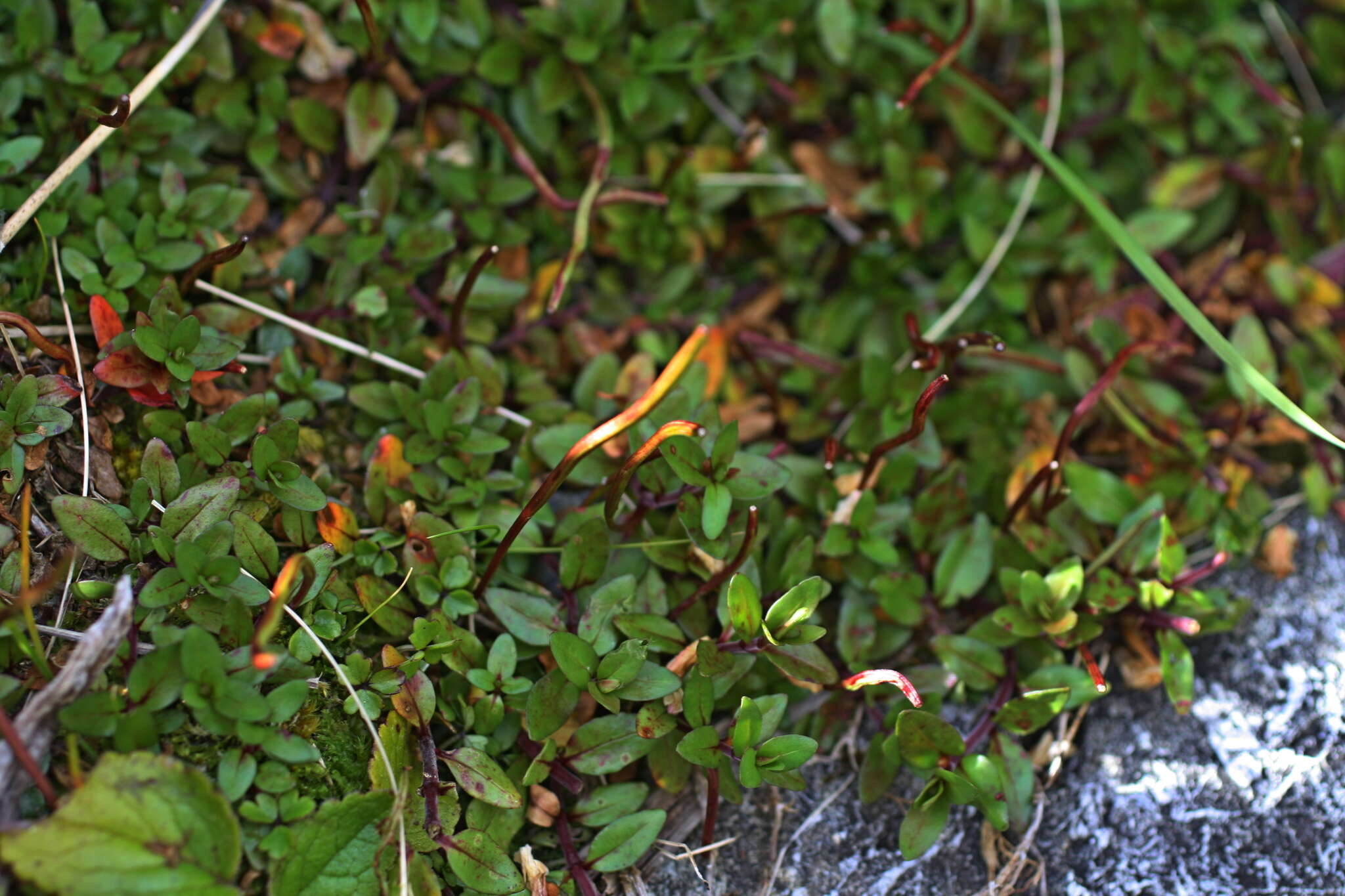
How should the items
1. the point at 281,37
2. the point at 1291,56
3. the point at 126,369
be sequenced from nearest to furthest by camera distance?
1. the point at 126,369
2. the point at 281,37
3. the point at 1291,56

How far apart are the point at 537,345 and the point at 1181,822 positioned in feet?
4.84

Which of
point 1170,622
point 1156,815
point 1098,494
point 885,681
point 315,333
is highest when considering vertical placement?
point 315,333

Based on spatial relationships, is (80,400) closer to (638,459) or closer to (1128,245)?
(638,459)

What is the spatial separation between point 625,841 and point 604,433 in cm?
64

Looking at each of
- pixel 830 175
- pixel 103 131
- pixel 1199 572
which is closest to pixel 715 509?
pixel 1199 572

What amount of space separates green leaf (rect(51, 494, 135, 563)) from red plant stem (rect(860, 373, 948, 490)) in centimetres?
123

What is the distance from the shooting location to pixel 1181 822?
65.2 inches

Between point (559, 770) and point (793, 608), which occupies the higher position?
point (793, 608)

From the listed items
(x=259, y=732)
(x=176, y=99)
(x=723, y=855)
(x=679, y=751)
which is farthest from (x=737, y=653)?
(x=176, y=99)

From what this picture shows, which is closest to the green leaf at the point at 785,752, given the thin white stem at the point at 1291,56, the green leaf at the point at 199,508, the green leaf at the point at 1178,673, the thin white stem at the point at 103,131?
the green leaf at the point at 1178,673

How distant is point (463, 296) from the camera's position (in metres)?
1.82

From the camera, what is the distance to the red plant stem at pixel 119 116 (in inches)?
64.3

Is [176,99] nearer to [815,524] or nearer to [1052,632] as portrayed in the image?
[815,524]

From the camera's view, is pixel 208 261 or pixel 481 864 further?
pixel 208 261
